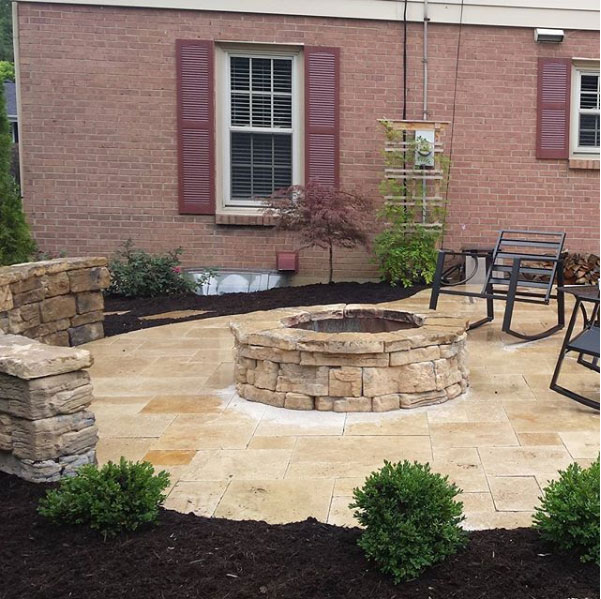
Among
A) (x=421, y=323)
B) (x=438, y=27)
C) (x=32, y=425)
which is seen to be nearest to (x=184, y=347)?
(x=421, y=323)

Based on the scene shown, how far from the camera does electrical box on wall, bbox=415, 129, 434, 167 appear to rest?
27.7 ft

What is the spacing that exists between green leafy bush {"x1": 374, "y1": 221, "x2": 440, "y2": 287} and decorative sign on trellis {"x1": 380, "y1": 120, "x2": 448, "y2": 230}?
129mm

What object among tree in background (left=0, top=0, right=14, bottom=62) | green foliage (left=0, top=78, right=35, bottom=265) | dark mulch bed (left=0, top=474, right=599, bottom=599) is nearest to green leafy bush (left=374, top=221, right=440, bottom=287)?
green foliage (left=0, top=78, right=35, bottom=265)

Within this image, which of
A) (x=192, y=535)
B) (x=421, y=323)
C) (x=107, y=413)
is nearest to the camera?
(x=192, y=535)

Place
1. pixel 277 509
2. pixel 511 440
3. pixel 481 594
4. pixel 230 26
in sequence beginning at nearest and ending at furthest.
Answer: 1. pixel 481 594
2. pixel 277 509
3. pixel 511 440
4. pixel 230 26

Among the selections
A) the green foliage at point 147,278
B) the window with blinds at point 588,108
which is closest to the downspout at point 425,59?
the window with blinds at point 588,108

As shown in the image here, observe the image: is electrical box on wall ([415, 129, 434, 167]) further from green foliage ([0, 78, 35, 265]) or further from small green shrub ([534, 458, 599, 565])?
small green shrub ([534, 458, 599, 565])

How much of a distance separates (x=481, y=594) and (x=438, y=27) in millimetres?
8085

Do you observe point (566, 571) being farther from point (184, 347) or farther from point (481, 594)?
point (184, 347)

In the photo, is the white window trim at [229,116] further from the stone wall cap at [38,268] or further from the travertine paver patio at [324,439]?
the travertine paver patio at [324,439]

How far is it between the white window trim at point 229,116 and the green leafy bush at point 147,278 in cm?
115

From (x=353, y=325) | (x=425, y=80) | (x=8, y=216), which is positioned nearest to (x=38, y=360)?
(x=353, y=325)

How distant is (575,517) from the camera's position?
6.48 ft

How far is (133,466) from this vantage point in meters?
2.30
